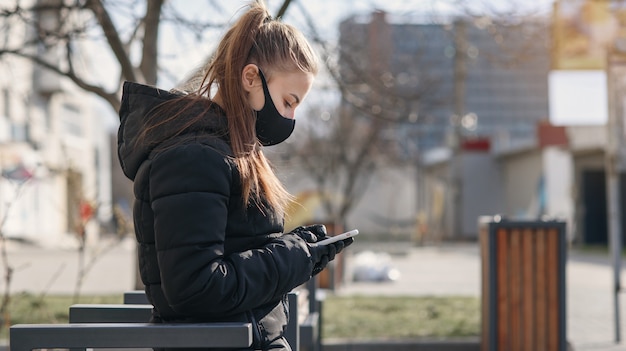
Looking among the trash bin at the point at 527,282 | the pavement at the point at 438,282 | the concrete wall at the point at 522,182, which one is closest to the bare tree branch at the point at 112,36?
the pavement at the point at 438,282

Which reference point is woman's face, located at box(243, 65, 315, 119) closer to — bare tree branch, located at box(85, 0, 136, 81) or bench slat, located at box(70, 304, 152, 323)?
bench slat, located at box(70, 304, 152, 323)

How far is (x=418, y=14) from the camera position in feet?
35.4

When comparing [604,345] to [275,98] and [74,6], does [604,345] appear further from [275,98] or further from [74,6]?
[275,98]

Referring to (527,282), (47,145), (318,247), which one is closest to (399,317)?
(527,282)

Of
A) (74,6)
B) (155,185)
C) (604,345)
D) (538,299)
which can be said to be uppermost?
(74,6)

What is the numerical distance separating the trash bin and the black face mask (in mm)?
4896

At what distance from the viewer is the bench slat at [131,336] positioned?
7.35 ft

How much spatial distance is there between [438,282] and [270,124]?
611 inches

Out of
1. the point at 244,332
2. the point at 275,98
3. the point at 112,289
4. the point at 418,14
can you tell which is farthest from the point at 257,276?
the point at 112,289

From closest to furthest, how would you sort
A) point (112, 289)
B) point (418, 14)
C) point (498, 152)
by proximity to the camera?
point (418, 14), point (112, 289), point (498, 152)

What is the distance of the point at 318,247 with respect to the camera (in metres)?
2.41

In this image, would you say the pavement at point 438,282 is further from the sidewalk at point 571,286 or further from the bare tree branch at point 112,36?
the bare tree branch at point 112,36

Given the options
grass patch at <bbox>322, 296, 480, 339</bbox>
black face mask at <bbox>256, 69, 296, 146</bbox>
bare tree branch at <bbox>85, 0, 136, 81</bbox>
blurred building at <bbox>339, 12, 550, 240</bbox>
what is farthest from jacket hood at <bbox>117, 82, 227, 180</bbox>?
blurred building at <bbox>339, 12, 550, 240</bbox>

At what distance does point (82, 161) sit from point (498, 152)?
20.8 m
